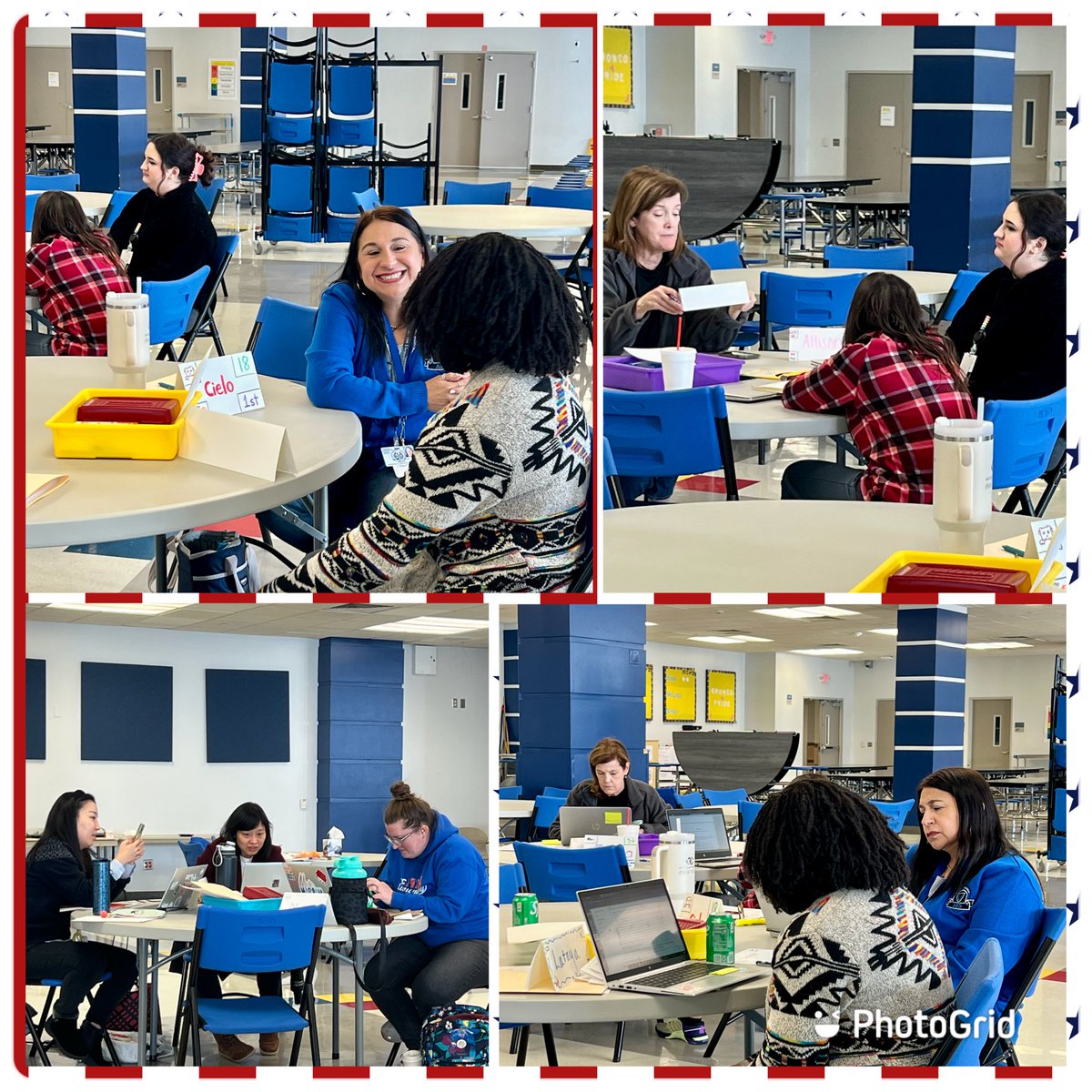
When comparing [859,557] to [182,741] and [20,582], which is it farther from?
[182,741]

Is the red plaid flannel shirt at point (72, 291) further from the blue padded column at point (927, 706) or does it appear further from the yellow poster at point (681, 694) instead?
the yellow poster at point (681, 694)

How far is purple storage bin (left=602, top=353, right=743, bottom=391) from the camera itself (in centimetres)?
317

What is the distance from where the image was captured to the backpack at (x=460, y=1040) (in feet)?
6.15

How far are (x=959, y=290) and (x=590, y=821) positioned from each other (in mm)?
2538

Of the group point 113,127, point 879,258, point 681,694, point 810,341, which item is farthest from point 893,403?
point 681,694

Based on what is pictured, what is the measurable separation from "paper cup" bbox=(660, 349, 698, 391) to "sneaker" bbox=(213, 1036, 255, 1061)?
1.77m

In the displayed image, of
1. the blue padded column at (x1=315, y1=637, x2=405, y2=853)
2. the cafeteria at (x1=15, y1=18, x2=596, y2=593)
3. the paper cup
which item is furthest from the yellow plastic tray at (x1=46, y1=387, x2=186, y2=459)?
the paper cup

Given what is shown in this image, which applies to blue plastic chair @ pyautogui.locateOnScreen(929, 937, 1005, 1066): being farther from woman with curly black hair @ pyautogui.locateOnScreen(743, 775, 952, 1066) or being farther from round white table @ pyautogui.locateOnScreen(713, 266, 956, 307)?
round white table @ pyautogui.locateOnScreen(713, 266, 956, 307)

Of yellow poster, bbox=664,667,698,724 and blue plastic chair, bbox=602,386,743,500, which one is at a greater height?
blue plastic chair, bbox=602,386,743,500

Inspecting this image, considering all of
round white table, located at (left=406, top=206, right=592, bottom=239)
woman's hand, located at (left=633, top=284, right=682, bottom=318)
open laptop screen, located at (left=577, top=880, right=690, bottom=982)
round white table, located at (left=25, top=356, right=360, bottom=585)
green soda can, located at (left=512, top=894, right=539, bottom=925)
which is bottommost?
green soda can, located at (left=512, top=894, right=539, bottom=925)

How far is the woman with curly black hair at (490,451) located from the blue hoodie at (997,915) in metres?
1.12

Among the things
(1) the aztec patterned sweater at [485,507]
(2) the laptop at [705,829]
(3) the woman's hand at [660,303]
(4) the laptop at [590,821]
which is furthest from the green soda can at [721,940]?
(2) the laptop at [705,829]

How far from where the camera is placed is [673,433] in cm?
296

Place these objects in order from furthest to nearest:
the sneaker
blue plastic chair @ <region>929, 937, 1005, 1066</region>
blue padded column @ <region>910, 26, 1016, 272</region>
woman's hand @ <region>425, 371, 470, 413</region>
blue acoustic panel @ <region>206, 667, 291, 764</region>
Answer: blue padded column @ <region>910, 26, 1016, 272</region> → the sneaker → woman's hand @ <region>425, 371, 470, 413</region> → blue acoustic panel @ <region>206, 667, 291, 764</region> → blue plastic chair @ <region>929, 937, 1005, 1066</region>
